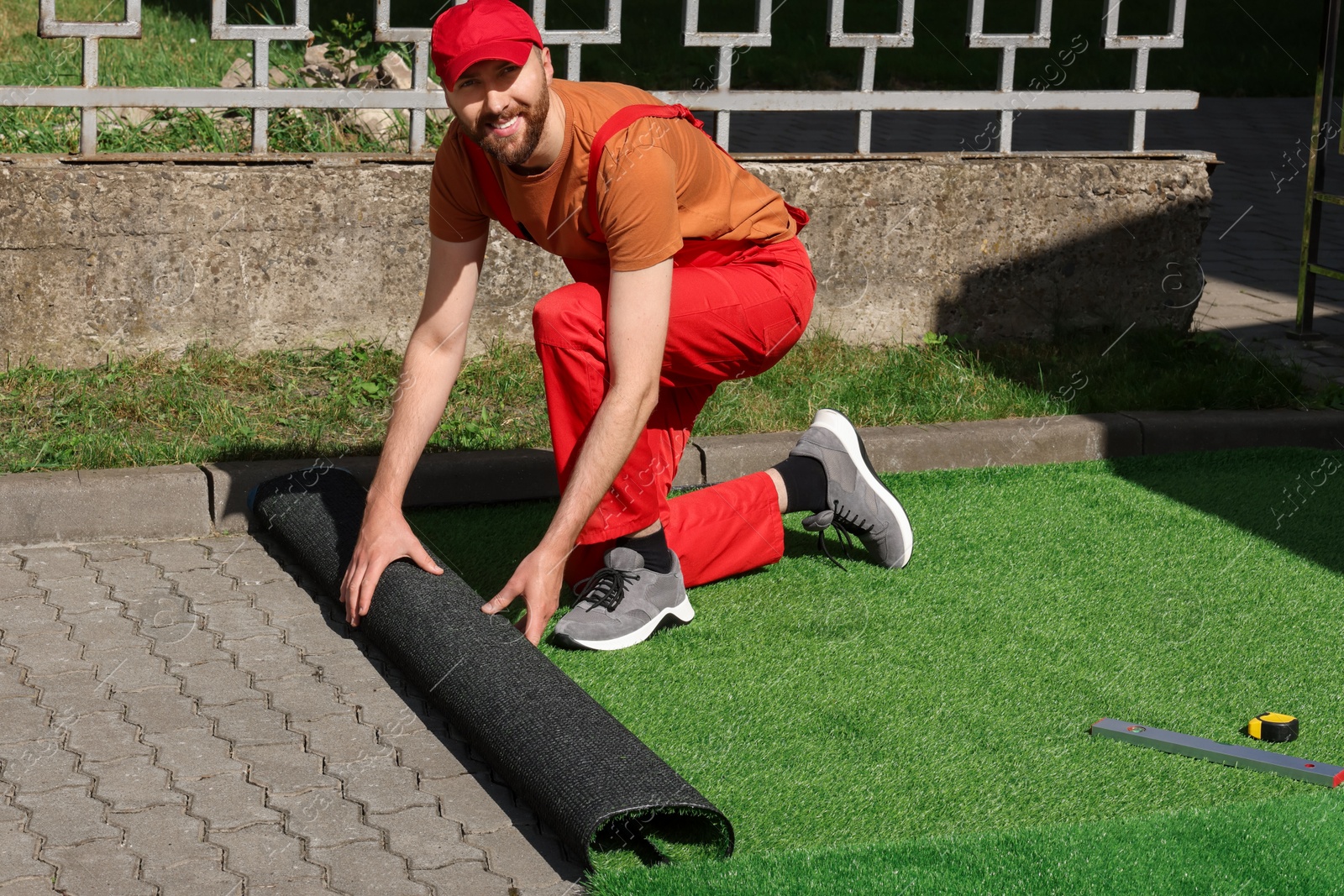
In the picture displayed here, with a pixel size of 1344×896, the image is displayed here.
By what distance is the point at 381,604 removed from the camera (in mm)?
3414

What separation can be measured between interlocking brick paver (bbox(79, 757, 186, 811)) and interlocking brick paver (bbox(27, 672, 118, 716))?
0.86 feet

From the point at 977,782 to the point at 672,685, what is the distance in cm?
77

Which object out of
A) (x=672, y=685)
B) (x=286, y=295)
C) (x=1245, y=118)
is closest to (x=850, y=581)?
(x=672, y=685)

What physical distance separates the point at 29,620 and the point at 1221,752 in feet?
9.22

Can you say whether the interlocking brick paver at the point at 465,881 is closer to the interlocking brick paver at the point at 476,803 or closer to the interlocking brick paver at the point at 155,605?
the interlocking brick paver at the point at 476,803

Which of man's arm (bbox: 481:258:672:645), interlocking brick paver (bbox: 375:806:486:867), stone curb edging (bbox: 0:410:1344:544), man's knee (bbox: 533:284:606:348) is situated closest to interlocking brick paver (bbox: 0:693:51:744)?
interlocking brick paver (bbox: 375:806:486:867)

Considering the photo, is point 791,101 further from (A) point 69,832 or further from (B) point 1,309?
(A) point 69,832

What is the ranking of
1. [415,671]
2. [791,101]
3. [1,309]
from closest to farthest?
[415,671] → [1,309] → [791,101]

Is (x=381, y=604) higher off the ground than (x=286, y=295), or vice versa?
(x=286, y=295)

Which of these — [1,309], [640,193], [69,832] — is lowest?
[69,832]

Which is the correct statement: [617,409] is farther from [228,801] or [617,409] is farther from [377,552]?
[228,801]

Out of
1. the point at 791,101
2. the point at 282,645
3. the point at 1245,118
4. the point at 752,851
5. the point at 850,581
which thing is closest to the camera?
the point at 752,851

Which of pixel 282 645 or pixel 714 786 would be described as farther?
pixel 282 645

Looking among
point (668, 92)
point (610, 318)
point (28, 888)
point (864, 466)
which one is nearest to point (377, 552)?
point (610, 318)
